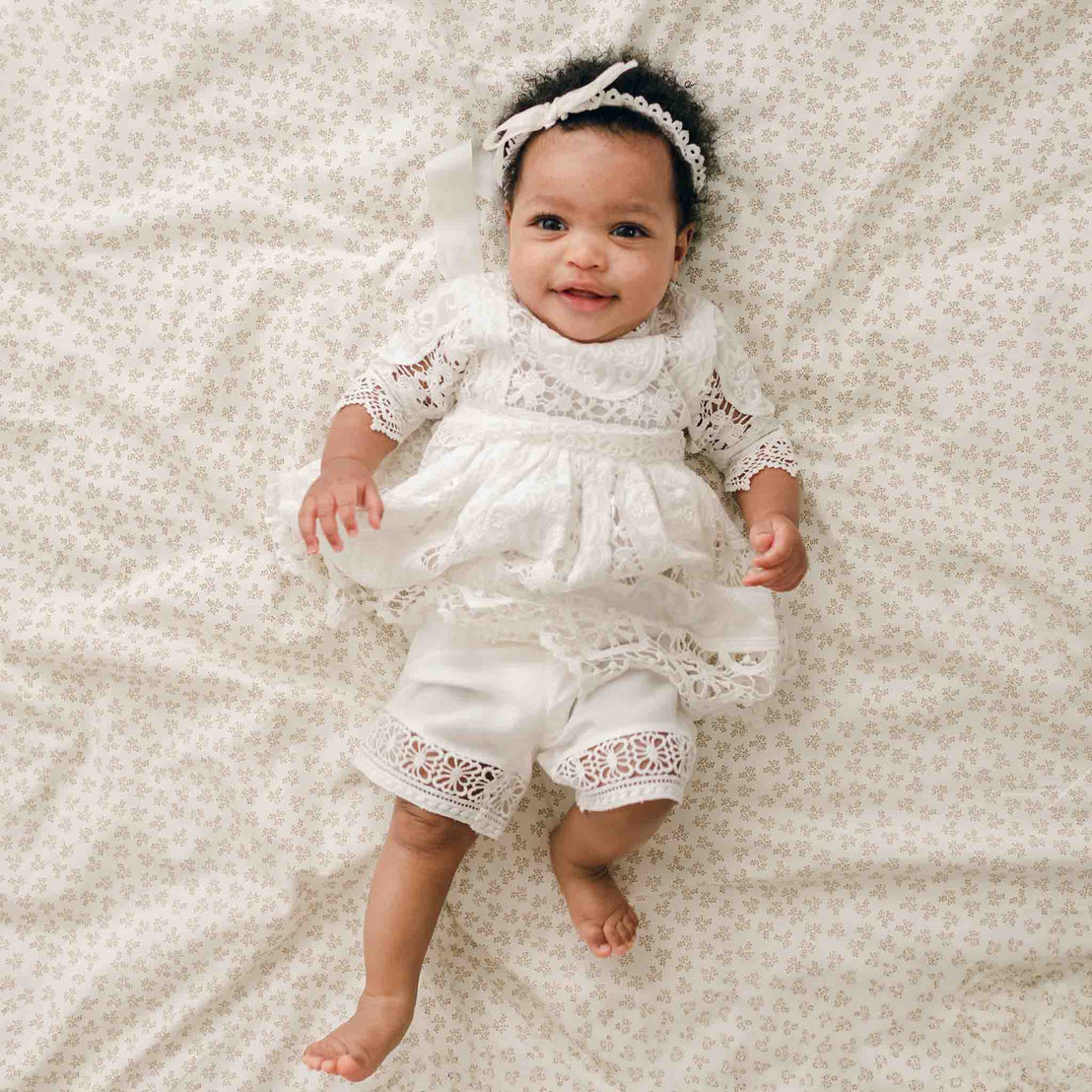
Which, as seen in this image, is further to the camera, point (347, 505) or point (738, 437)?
point (738, 437)

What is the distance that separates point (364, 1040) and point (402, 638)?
491 millimetres

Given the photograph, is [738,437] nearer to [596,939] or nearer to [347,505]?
[347,505]

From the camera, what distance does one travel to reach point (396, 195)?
4.85 feet

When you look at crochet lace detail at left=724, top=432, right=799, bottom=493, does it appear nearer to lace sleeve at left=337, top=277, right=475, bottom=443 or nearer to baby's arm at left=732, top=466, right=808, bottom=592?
baby's arm at left=732, top=466, right=808, bottom=592

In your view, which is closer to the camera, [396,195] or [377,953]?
[377,953]

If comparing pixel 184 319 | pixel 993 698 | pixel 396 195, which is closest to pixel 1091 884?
pixel 993 698

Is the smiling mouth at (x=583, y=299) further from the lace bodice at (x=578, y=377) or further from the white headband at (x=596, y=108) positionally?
the white headband at (x=596, y=108)

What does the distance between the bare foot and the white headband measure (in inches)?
35.0

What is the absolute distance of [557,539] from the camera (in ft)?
4.19

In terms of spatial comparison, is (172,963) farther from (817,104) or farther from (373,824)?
(817,104)

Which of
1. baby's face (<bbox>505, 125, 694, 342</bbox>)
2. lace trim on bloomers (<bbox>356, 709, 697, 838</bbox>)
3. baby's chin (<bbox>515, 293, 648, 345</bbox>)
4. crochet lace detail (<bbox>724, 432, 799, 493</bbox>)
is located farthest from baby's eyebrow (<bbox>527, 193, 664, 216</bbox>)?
lace trim on bloomers (<bbox>356, 709, 697, 838</bbox>)

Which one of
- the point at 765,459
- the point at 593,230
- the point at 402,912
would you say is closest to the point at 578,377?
the point at 593,230

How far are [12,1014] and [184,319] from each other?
0.93m

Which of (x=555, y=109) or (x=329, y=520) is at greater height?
(x=555, y=109)
